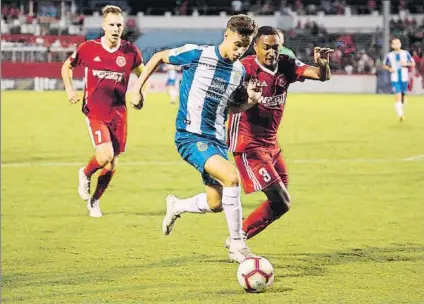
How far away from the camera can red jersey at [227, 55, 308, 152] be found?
870 cm

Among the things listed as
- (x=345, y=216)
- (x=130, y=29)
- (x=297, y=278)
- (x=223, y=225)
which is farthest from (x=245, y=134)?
(x=130, y=29)

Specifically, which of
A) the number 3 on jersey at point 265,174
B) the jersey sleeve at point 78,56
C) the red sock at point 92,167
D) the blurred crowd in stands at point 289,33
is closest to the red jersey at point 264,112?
the number 3 on jersey at point 265,174

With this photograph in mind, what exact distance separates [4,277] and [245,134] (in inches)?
95.3

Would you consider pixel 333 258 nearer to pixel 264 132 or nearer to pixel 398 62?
pixel 264 132

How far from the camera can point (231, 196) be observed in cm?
775

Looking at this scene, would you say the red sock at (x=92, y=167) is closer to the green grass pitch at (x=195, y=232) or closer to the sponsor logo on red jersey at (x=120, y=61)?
the green grass pitch at (x=195, y=232)

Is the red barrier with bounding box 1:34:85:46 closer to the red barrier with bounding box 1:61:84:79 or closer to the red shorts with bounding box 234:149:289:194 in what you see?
the red barrier with bounding box 1:61:84:79

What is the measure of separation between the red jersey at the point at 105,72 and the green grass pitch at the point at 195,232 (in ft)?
4.15

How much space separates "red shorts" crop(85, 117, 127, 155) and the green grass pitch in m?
0.84

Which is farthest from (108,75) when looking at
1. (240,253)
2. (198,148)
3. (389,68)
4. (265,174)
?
(389,68)

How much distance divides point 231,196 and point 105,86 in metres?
4.19

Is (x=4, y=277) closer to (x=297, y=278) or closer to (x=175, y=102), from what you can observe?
(x=297, y=278)

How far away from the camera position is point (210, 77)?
7.99 m

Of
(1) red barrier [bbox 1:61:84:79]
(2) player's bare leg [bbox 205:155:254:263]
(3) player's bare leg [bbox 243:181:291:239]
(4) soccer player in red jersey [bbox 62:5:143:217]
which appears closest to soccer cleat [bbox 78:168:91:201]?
(4) soccer player in red jersey [bbox 62:5:143:217]
